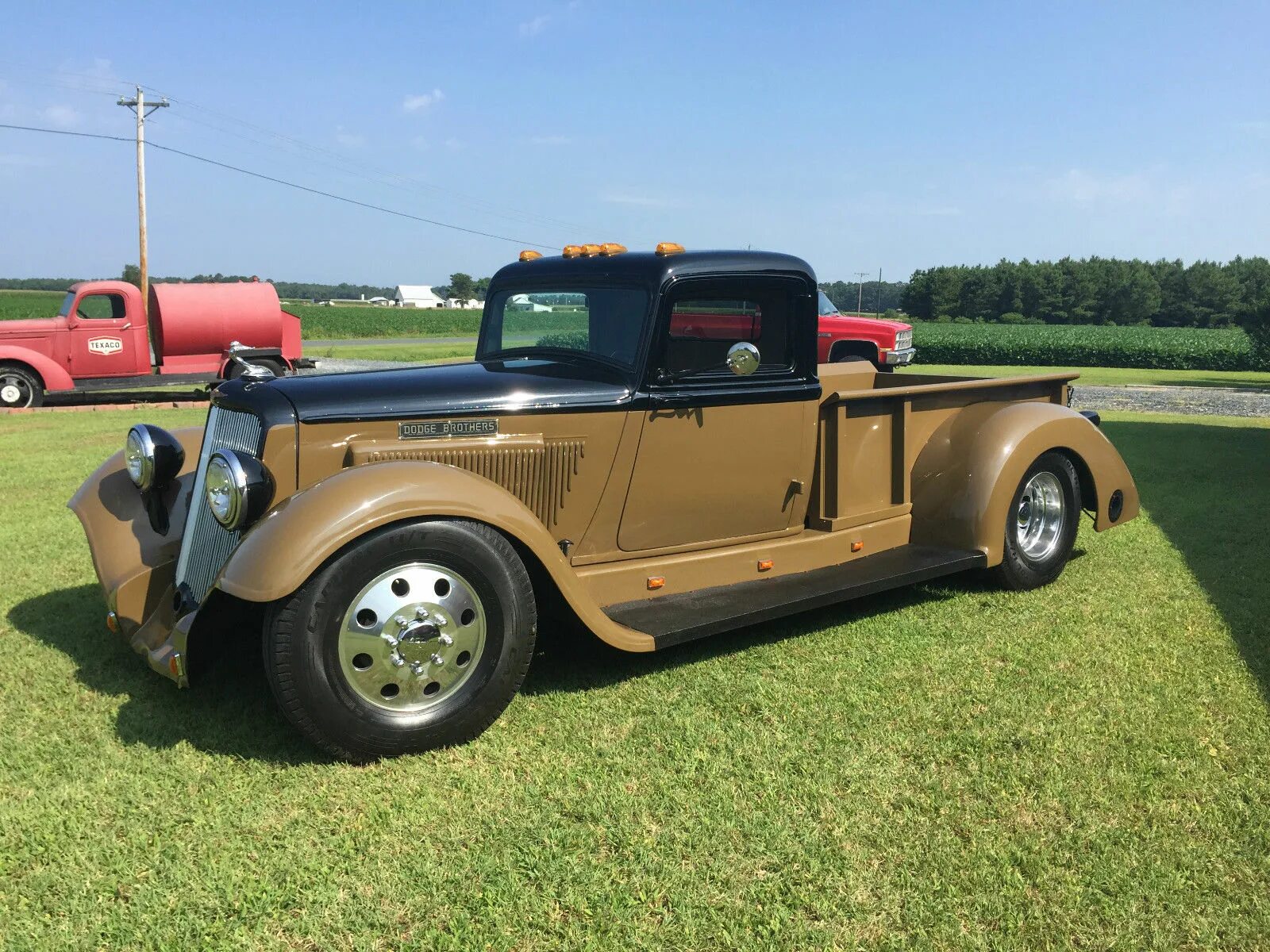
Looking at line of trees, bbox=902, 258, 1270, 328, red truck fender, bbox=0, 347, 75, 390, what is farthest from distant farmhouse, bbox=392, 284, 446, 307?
red truck fender, bbox=0, 347, 75, 390

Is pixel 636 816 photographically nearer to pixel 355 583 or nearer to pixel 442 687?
pixel 442 687

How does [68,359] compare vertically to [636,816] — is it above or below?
above

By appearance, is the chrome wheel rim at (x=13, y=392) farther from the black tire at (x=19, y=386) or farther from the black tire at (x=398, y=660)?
the black tire at (x=398, y=660)

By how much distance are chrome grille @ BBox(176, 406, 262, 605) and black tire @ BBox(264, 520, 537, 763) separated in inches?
25.6

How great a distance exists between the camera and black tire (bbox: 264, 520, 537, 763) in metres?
3.12

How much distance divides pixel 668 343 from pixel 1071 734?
2224 millimetres

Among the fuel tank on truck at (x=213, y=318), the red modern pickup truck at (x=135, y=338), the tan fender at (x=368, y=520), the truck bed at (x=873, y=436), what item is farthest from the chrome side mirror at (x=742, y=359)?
the fuel tank on truck at (x=213, y=318)

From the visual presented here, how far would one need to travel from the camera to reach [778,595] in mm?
4262

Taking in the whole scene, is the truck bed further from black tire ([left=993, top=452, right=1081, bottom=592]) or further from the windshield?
the windshield

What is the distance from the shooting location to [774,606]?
162 inches

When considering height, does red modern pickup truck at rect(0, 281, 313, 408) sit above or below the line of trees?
below

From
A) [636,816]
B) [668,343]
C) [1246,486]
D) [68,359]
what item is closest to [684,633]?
[636,816]

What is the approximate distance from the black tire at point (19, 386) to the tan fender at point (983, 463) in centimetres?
1513

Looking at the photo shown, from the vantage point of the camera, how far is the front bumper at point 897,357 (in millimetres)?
16984
